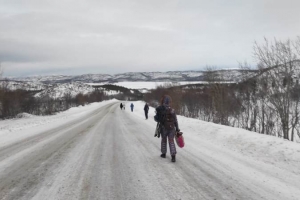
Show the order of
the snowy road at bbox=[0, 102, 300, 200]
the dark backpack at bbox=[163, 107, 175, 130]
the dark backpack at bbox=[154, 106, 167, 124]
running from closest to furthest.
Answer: the snowy road at bbox=[0, 102, 300, 200] < the dark backpack at bbox=[163, 107, 175, 130] < the dark backpack at bbox=[154, 106, 167, 124]

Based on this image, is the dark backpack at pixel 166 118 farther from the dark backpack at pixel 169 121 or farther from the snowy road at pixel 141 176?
the snowy road at pixel 141 176

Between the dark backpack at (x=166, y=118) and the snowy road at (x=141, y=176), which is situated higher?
the dark backpack at (x=166, y=118)

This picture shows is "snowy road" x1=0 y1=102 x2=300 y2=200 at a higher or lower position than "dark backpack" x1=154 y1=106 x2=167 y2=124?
lower

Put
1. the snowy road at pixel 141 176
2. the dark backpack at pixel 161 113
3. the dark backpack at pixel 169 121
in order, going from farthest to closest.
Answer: the dark backpack at pixel 161 113 → the dark backpack at pixel 169 121 → the snowy road at pixel 141 176

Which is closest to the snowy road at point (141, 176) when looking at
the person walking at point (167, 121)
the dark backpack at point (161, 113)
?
the person walking at point (167, 121)

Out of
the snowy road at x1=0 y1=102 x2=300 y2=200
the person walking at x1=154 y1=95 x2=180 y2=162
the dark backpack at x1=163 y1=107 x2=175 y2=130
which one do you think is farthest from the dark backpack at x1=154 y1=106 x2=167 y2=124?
the snowy road at x1=0 y1=102 x2=300 y2=200

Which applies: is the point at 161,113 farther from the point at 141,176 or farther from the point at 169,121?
the point at 141,176

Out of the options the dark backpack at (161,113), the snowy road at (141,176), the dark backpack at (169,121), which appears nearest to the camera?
the snowy road at (141,176)

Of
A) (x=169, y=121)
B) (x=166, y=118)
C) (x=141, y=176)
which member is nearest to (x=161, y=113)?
Answer: (x=166, y=118)

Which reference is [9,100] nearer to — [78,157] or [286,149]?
[78,157]

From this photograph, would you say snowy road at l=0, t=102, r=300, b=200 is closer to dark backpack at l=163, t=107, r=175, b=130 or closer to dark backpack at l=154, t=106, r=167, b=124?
dark backpack at l=163, t=107, r=175, b=130

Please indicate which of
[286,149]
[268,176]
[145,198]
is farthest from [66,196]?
[286,149]

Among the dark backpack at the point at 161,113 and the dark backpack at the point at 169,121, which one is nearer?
the dark backpack at the point at 169,121

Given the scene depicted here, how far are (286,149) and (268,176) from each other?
7.98 ft
